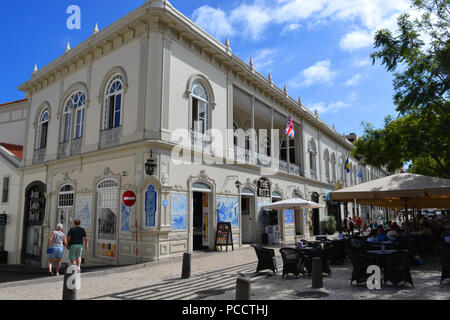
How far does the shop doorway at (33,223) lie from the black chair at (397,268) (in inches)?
650

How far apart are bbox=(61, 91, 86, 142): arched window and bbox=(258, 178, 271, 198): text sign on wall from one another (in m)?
9.76

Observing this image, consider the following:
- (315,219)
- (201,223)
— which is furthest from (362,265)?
(315,219)

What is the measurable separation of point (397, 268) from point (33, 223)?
17.9 meters

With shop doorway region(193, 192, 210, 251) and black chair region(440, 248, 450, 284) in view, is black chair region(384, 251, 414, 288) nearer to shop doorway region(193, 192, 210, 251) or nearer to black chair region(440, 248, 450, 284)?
black chair region(440, 248, 450, 284)

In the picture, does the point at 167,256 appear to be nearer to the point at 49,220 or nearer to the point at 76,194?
the point at 76,194

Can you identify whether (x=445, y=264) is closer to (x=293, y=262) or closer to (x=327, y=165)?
(x=293, y=262)

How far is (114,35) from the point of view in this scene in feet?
45.8

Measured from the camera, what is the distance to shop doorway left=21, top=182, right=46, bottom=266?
17188 millimetres

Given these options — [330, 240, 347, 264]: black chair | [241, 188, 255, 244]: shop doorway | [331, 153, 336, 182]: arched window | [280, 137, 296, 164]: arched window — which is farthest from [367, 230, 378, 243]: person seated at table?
[331, 153, 336, 182]: arched window

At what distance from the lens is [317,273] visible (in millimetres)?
6758
